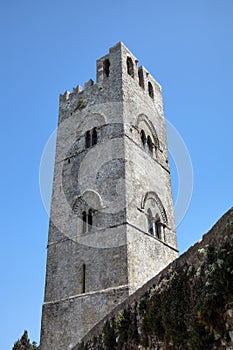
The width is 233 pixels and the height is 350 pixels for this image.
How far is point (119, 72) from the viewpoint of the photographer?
1872cm

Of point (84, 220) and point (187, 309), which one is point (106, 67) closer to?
point (84, 220)

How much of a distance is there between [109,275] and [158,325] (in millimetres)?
6725

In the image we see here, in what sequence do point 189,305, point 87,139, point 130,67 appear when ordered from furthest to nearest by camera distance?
1. point 130,67
2. point 87,139
3. point 189,305

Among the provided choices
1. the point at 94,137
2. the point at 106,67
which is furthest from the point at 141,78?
the point at 94,137

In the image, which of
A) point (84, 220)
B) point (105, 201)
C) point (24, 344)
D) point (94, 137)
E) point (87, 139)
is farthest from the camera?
point (24, 344)

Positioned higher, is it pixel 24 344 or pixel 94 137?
pixel 94 137

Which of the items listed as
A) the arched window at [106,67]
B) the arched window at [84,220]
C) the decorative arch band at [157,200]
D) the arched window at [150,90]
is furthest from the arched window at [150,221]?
the arched window at [106,67]

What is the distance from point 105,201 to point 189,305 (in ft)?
30.4

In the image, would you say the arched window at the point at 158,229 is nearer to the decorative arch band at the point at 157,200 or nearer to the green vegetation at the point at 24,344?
the decorative arch band at the point at 157,200

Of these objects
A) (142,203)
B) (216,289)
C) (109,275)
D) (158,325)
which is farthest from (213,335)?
(142,203)

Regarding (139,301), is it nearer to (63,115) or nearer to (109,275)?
(109,275)

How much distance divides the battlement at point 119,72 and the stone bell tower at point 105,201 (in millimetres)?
68

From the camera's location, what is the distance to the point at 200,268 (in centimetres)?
602

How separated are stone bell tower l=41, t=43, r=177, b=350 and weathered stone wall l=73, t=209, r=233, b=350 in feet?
16.5
